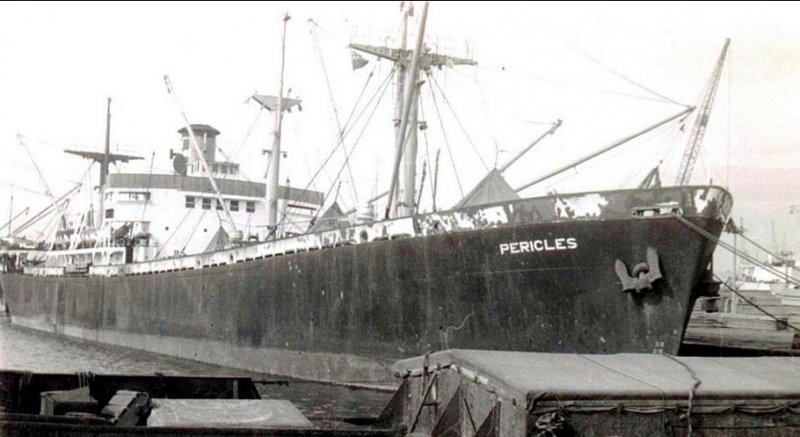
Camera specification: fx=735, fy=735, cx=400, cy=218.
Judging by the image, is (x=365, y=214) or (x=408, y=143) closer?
(x=365, y=214)

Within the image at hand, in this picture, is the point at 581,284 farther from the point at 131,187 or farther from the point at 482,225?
the point at 131,187

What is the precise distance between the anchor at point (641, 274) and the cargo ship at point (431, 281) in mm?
22

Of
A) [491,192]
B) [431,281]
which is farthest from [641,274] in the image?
[491,192]

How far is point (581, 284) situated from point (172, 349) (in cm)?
1531

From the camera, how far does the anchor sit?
12070mm

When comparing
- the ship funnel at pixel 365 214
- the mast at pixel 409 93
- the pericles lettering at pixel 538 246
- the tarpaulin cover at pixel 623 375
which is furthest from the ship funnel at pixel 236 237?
the tarpaulin cover at pixel 623 375

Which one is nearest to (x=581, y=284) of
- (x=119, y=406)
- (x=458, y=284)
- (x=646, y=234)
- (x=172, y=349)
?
(x=646, y=234)

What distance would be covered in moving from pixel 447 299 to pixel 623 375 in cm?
833

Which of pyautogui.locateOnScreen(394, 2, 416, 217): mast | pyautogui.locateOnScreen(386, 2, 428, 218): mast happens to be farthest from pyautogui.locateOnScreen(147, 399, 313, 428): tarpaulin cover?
pyautogui.locateOnScreen(394, 2, 416, 217): mast

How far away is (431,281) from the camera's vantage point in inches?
571

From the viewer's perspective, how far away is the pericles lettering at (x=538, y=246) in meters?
12.8

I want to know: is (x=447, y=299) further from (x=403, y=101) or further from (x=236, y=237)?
(x=236, y=237)

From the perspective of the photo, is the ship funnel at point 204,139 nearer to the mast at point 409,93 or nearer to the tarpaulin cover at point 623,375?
the mast at point 409,93

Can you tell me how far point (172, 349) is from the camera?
23.5 metres
